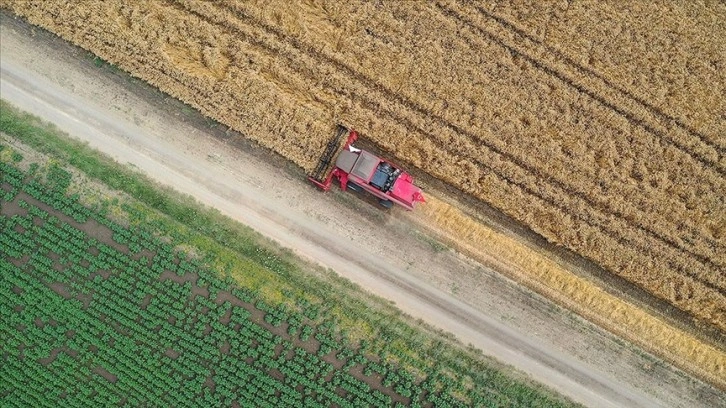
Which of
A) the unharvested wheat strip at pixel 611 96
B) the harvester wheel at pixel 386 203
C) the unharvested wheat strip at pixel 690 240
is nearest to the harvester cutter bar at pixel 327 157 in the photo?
the harvester wheel at pixel 386 203

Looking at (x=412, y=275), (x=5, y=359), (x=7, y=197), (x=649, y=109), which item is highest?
(x=649, y=109)

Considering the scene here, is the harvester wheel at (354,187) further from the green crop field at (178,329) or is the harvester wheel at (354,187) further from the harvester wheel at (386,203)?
the green crop field at (178,329)

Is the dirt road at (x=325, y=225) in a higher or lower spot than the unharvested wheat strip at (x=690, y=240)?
lower

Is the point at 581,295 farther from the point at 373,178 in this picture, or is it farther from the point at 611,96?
the point at 373,178

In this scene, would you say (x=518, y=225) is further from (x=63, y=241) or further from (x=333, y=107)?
(x=63, y=241)

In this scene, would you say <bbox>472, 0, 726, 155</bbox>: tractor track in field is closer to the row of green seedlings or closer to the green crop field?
the green crop field

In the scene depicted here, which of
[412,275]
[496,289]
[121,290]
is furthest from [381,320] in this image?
[121,290]

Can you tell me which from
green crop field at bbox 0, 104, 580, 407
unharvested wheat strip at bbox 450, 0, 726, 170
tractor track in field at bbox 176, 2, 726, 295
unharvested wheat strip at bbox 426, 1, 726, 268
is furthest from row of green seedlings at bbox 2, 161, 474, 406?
unharvested wheat strip at bbox 450, 0, 726, 170
